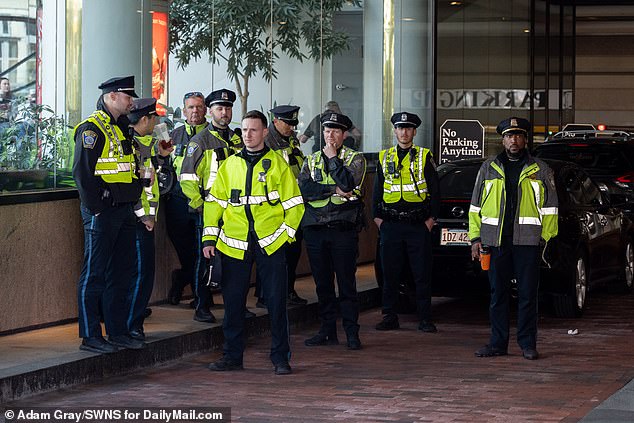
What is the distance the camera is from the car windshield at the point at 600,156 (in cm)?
1725

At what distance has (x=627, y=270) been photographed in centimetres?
1569

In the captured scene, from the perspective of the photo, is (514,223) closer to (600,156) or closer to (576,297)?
(576,297)

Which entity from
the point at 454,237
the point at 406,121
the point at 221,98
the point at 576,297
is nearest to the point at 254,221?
the point at 221,98

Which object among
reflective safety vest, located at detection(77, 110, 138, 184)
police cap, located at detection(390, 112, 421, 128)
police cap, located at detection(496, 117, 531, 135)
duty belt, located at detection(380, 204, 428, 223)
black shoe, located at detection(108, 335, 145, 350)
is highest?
police cap, located at detection(390, 112, 421, 128)

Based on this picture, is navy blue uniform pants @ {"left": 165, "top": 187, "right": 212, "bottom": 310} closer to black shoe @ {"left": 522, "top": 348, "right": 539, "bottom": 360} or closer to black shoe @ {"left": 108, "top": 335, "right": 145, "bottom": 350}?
Result: black shoe @ {"left": 108, "top": 335, "right": 145, "bottom": 350}

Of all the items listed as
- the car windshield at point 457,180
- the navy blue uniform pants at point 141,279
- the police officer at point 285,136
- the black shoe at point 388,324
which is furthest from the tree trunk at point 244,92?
the navy blue uniform pants at point 141,279

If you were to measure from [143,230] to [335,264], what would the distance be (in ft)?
5.51

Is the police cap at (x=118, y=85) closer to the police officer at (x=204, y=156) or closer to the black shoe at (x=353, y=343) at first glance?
the police officer at (x=204, y=156)

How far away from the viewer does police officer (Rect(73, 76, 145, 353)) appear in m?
9.64

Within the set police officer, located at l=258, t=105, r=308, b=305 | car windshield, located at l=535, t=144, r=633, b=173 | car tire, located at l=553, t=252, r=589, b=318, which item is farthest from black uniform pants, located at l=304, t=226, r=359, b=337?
car windshield, located at l=535, t=144, r=633, b=173

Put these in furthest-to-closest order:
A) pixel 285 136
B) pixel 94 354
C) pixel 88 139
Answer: pixel 285 136 < pixel 94 354 < pixel 88 139

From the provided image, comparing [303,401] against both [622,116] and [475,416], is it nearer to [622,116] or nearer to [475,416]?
[475,416]

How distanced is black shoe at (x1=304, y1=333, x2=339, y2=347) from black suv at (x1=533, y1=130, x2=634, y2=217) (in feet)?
20.6

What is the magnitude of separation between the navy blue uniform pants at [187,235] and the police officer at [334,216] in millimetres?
1010
